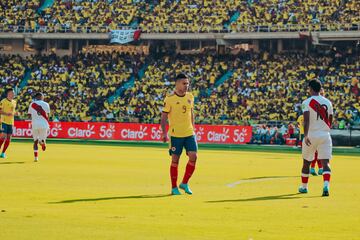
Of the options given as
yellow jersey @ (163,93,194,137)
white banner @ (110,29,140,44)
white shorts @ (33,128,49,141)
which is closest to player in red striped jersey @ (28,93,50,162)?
white shorts @ (33,128,49,141)

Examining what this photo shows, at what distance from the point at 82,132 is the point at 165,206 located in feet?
143

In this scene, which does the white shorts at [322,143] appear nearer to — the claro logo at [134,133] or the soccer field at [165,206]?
the soccer field at [165,206]

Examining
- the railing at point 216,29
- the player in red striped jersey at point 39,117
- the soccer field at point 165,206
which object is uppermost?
the railing at point 216,29

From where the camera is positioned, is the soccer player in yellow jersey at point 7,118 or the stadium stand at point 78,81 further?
the stadium stand at point 78,81

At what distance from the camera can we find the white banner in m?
68.4

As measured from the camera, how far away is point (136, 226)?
12227 mm

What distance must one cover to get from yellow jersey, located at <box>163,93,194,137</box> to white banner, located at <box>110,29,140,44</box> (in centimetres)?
5020

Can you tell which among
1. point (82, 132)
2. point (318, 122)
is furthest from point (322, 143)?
point (82, 132)

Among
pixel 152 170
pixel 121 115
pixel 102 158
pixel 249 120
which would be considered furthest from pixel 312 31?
pixel 152 170

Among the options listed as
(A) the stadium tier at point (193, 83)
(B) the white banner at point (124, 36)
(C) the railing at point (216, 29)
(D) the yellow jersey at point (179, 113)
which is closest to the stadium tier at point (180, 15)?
(C) the railing at point (216, 29)

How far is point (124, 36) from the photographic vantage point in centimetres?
6875

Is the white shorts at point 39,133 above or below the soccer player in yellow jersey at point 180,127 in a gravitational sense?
below

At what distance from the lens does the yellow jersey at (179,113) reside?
18.5 meters

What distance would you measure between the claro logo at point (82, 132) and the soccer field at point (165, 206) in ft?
104
